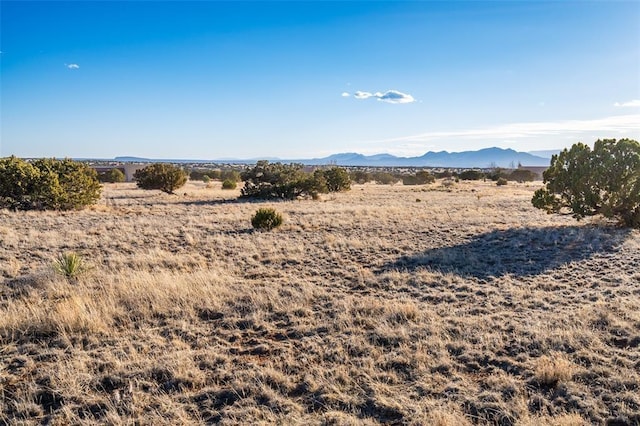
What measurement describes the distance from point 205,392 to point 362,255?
7551 mm

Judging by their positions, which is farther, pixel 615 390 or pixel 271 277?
pixel 271 277

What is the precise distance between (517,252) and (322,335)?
7.92m

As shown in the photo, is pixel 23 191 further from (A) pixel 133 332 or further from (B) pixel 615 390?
(B) pixel 615 390

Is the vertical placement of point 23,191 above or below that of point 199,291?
above

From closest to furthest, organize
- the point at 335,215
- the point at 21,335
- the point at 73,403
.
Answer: the point at 73,403 < the point at 21,335 < the point at 335,215

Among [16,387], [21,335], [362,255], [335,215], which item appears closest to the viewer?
[16,387]

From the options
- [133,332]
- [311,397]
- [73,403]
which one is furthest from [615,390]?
[133,332]

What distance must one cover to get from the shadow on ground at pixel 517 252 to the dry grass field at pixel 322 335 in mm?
100

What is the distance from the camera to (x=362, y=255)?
1167 centimetres

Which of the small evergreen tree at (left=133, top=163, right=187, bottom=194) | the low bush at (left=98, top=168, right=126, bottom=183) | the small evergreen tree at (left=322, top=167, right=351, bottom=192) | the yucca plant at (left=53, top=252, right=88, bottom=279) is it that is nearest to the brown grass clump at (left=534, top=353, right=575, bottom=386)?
the yucca plant at (left=53, top=252, right=88, bottom=279)

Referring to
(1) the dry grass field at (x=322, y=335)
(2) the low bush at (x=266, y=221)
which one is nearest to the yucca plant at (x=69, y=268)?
(1) the dry grass field at (x=322, y=335)

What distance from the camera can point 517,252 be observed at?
460 inches

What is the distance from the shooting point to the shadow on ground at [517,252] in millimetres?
10008

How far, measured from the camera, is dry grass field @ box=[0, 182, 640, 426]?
4277 mm
